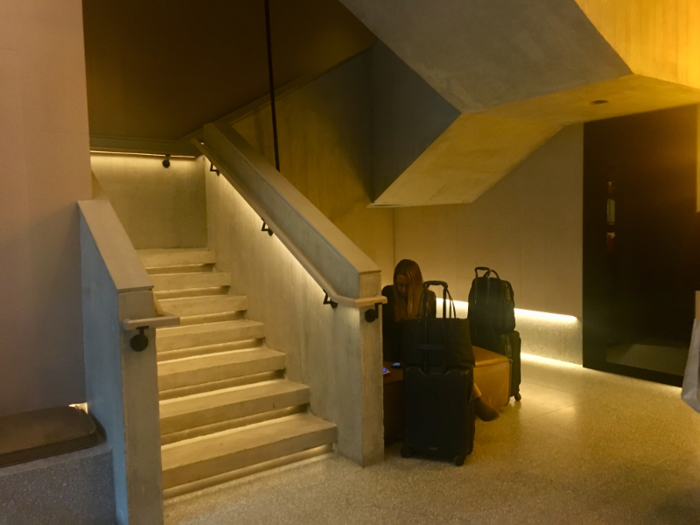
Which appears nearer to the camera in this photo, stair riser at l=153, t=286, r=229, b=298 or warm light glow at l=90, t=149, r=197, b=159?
stair riser at l=153, t=286, r=229, b=298

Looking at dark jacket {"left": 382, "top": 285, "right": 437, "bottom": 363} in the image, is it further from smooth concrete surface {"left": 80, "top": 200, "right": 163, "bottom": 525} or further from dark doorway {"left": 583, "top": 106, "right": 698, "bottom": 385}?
dark doorway {"left": 583, "top": 106, "right": 698, "bottom": 385}

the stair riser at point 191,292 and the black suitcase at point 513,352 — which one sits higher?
the stair riser at point 191,292

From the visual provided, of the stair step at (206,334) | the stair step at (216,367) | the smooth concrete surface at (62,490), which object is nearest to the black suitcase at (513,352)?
the stair step at (216,367)

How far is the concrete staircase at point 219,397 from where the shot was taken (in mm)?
3781

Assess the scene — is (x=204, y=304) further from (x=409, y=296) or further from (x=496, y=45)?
(x=496, y=45)

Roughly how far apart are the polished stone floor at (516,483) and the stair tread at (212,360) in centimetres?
99

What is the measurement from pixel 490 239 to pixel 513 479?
3836 mm

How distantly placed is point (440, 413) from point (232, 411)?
4.76 ft

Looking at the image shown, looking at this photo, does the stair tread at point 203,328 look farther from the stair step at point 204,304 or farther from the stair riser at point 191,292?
the stair riser at point 191,292

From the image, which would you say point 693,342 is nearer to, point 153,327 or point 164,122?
point 153,327

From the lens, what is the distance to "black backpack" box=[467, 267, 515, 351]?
530 centimetres

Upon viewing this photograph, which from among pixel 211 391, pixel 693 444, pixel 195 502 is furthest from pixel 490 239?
pixel 195 502

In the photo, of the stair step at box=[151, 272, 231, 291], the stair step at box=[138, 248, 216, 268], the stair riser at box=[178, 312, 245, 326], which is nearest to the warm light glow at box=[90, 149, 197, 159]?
the stair step at box=[138, 248, 216, 268]

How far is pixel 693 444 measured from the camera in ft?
13.6
